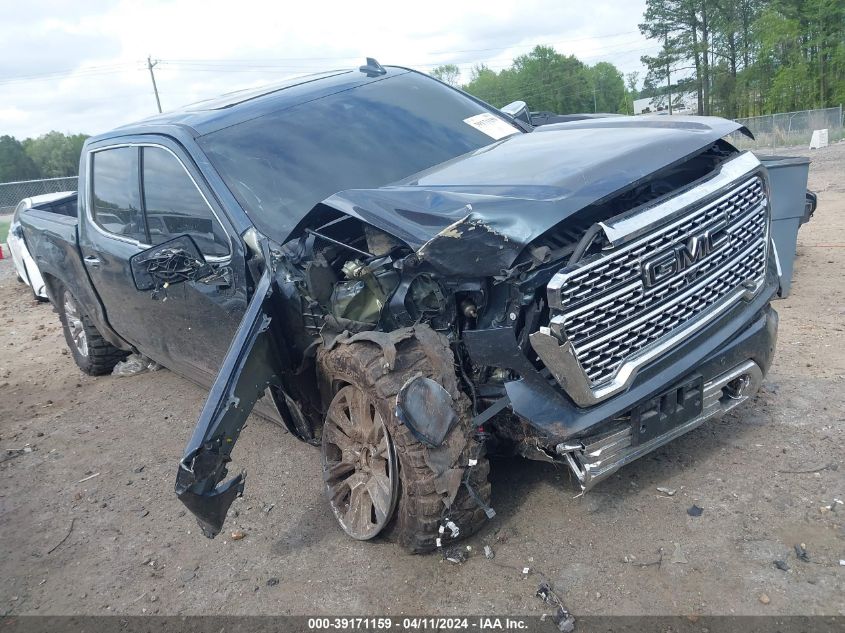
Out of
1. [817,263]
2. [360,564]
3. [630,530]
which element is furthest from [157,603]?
[817,263]

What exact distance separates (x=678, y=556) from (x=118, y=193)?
3938 mm

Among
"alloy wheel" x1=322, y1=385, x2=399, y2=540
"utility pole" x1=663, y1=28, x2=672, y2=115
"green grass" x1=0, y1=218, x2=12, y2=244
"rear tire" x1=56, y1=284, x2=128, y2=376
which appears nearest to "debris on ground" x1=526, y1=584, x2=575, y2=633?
"alloy wheel" x1=322, y1=385, x2=399, y2=540

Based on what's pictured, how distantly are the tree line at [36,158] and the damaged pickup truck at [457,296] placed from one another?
5461 centimetres

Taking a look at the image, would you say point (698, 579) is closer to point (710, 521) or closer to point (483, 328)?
point (710, 521)

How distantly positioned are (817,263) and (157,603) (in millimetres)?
6149

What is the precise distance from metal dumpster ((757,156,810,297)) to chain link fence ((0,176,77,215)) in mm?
21318

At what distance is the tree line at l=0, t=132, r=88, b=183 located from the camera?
53.2m

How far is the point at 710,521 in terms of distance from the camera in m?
2.85

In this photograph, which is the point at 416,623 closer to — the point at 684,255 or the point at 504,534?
the point at 504,534

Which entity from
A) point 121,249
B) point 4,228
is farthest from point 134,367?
point 4,228

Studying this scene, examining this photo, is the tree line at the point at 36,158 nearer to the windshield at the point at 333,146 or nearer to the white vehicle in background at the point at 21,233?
the white vehicle in background at the point at 21,233

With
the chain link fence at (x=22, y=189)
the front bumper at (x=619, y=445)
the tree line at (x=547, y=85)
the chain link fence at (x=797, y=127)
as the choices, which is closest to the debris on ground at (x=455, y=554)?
the front bumper at (x=619, y=445)

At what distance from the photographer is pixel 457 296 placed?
273cm

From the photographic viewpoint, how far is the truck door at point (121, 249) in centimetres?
434
